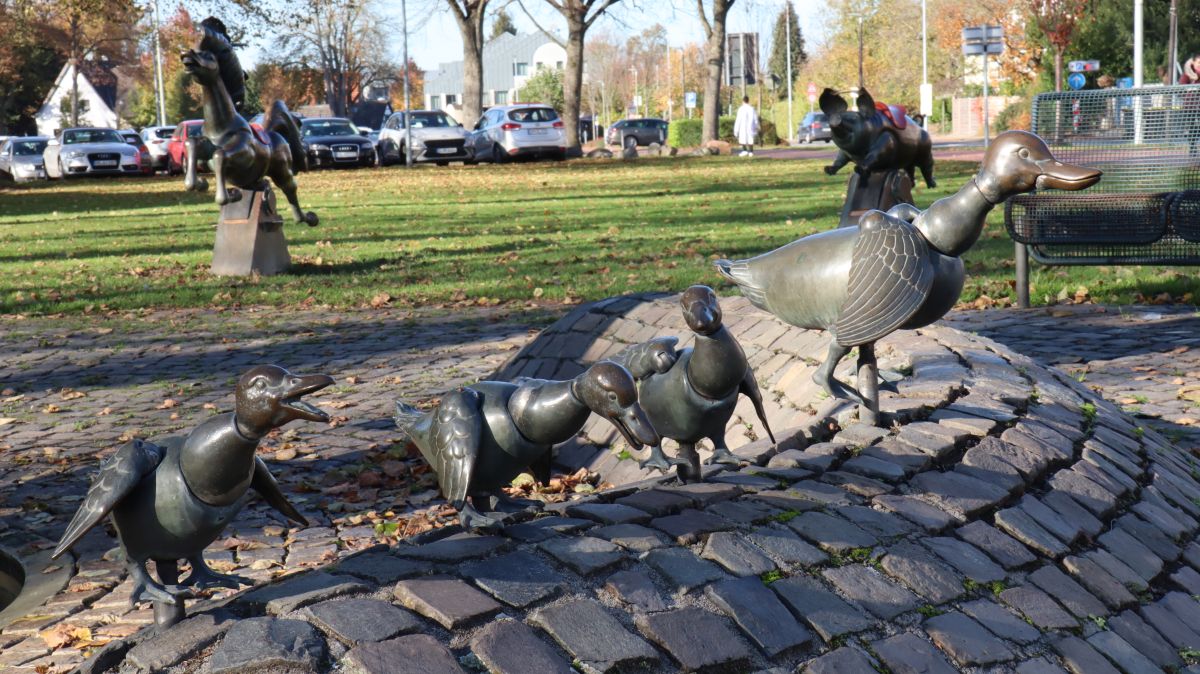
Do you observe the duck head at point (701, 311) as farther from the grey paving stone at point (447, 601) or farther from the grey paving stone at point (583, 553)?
the grey paving stone at point (447, 601)

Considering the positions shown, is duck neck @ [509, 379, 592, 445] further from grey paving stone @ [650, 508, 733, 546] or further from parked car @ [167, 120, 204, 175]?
parked car @ [167, 120, 204, 175]

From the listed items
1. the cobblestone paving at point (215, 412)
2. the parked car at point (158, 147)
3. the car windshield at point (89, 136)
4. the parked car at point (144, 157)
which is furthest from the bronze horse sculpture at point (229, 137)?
the car windshield at point (89, 136)

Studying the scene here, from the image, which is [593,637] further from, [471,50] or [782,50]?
[782,50]

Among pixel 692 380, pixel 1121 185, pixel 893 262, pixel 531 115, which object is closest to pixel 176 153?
pixel 531 115

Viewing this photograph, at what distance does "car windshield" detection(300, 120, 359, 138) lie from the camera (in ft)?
124

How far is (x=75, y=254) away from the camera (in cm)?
1584

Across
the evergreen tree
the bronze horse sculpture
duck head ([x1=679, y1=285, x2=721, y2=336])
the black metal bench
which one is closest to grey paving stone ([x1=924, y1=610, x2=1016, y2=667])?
duck head ([x1=679, y1=285, x2=721, y2=336])

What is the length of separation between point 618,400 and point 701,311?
788 mm

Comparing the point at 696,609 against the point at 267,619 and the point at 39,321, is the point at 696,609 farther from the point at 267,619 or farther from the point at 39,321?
the point at 39,321

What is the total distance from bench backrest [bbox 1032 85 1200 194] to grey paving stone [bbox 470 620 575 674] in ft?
27.2

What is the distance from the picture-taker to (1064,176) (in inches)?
159

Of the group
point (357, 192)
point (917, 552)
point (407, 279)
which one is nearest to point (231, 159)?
point (407, 279)

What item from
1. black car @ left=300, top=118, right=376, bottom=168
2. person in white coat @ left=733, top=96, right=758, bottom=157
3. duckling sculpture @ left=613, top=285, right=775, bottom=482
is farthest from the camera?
person in white coat @ left=733, top=96, right=758, bottom=157

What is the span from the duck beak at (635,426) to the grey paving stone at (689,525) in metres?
0.43
